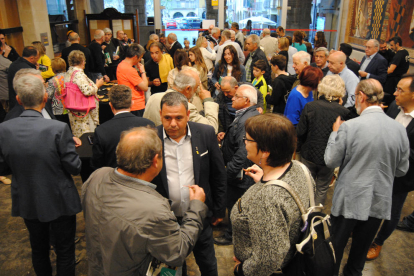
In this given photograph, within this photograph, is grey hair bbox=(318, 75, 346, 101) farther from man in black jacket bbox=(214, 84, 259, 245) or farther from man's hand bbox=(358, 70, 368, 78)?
man's hand bbox=(358, 70, 368, 78)

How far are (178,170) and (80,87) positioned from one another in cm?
246

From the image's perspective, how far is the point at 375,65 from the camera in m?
5.30

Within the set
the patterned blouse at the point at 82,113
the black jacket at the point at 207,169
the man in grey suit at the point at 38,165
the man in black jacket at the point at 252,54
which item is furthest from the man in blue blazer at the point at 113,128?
the man in black jacket at the point at 252,54

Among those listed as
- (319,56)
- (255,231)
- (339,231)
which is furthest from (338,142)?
(319,56)

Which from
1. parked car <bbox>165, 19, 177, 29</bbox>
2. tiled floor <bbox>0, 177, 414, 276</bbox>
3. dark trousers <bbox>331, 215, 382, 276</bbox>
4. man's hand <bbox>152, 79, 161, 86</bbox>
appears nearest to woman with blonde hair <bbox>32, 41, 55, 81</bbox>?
man's hand <bbox>152, 79, 161, 86</bbox>

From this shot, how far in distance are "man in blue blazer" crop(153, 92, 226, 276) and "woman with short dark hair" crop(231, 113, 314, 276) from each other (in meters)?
0.62

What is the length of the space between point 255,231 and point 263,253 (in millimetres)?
107

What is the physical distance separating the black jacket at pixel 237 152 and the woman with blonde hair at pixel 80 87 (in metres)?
2.15

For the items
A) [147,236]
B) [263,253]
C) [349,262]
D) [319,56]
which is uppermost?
[319,56]

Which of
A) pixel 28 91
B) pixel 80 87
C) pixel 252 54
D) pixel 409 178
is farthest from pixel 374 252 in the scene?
pixel 252 54

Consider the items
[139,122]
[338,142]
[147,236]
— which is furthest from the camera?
[139,122]

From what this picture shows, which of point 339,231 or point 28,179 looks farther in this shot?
point 339,231

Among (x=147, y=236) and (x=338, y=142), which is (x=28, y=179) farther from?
(x=338, y=142)

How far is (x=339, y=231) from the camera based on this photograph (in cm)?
236
